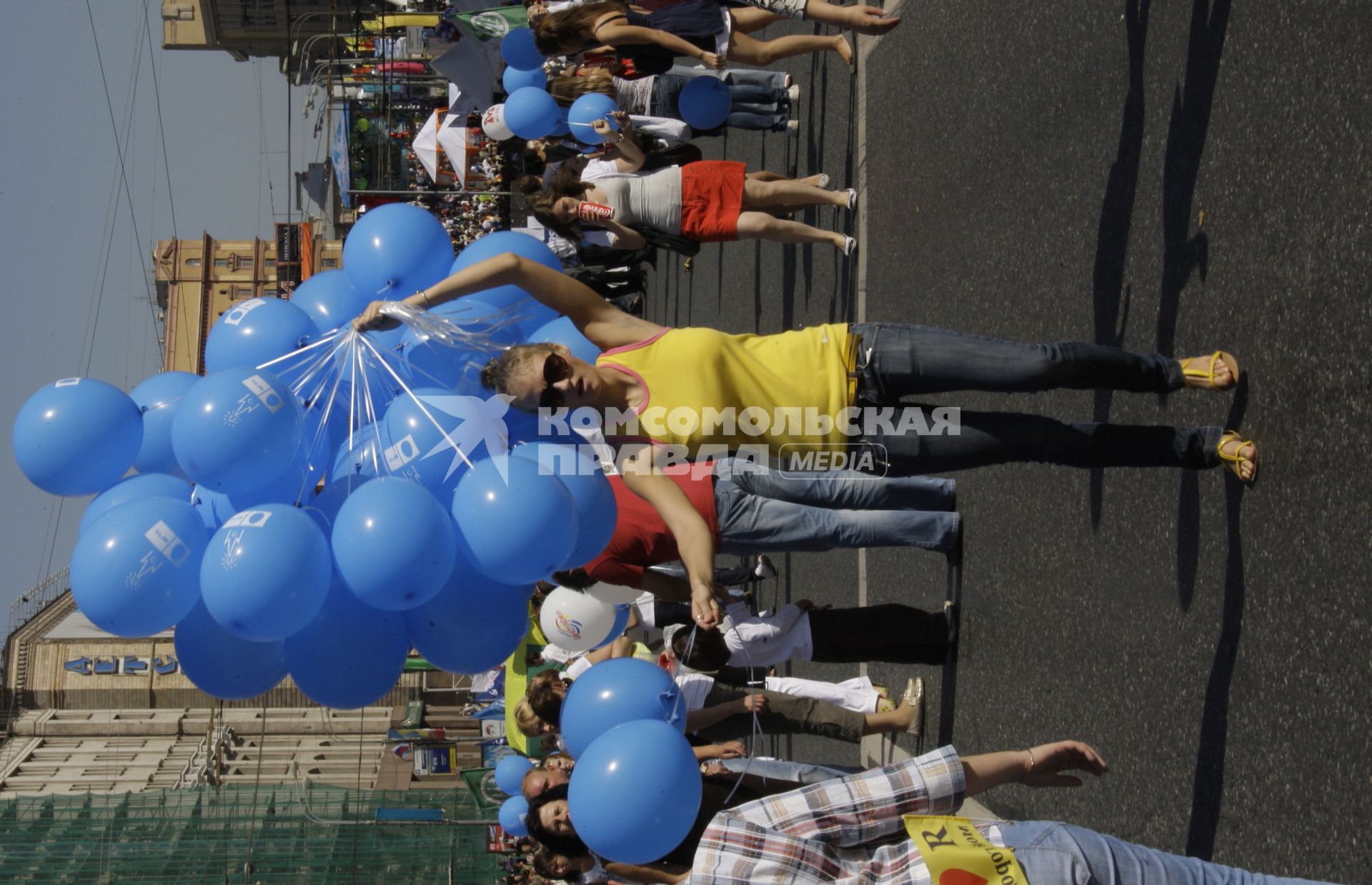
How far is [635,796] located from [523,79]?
8.70 metres

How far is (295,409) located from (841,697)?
3.16m

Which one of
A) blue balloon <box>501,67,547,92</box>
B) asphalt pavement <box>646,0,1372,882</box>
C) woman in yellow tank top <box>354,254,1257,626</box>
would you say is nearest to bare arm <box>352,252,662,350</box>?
woman in yellow tank top <box>354,254,1257,626</box>

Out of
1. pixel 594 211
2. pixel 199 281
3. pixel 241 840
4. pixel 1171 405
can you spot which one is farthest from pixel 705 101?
pixel 199 281

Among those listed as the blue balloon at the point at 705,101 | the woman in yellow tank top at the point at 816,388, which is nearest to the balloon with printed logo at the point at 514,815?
the blue balloon at the point at 705,101

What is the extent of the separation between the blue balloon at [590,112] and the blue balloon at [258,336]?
3770 mm

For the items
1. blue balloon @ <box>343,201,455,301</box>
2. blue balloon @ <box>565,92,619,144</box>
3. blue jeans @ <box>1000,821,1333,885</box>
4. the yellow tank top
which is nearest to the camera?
blue jeans @ <box>1000,821,1333,885</box>

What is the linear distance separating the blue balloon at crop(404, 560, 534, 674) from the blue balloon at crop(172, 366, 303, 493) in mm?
730

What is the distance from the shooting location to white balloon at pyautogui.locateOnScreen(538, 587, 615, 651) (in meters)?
6.27

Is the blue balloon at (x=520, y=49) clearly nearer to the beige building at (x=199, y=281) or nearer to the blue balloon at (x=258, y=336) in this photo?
the blue balloon at (x=258, y=336)

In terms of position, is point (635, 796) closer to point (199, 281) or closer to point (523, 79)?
point (523, 79)

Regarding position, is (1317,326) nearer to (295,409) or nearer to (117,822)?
(295,409)

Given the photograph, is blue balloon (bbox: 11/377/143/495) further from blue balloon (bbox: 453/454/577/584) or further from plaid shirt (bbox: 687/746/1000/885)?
plaid shirt (bbox: 687/746/1000/885)

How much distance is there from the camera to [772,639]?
5.16 m

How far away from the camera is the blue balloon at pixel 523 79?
10.7m
